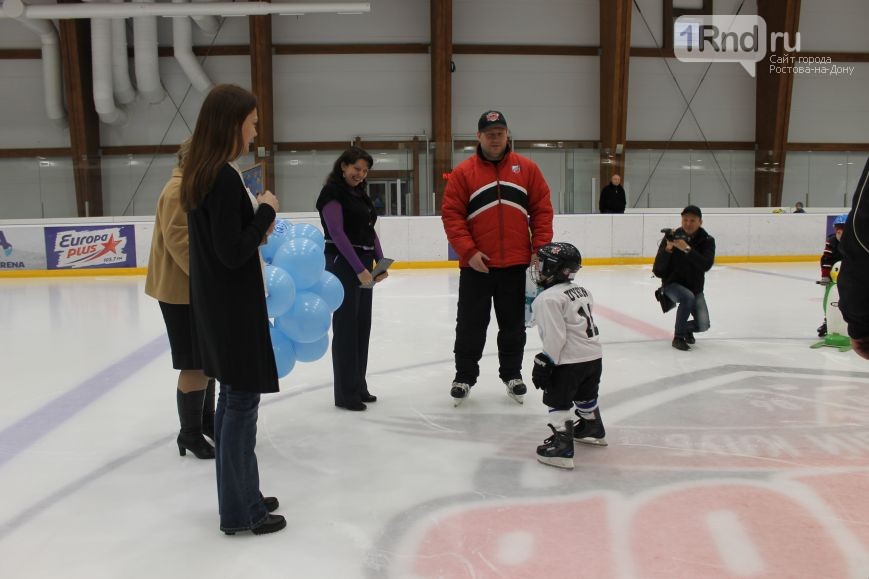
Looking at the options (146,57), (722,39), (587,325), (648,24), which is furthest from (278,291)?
(722,39)

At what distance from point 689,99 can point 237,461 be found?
16580 millimetres

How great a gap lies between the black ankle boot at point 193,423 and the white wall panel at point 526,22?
14.3 meters

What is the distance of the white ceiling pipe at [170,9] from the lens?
13.2m

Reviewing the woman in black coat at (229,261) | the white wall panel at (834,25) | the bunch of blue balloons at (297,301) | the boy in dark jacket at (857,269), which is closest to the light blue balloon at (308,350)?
the bunch of blue balloons at (297,301)

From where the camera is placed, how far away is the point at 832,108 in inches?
662

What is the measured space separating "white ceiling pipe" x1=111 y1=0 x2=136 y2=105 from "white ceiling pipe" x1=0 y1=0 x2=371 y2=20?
1469 mm

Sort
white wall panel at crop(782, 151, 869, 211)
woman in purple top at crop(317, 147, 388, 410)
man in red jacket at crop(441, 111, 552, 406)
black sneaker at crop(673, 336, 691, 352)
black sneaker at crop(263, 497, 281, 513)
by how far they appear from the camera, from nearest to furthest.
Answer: black sneaker at crop(263, 497, 281, 513) → woman in purple top at crop(317, 147, 388, 410) → man in red jacket at crop(441, 111, 552, 406) → black sneaker at crop(673, 336, 691, 352) → white wall panel at crop(782, 151, 869, 211)

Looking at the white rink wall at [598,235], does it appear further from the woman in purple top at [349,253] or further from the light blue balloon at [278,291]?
the light blue balloon at [278,291]

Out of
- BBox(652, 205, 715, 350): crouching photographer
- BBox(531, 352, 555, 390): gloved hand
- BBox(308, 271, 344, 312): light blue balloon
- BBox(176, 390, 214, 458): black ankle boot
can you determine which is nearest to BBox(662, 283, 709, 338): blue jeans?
BBox(652, 205, 715, 350): crouching photographer

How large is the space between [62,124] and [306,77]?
546 centimetres

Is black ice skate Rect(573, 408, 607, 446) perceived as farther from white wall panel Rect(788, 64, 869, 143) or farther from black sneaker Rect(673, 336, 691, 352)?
white wall panel Rect(788, 64, 869, 143)

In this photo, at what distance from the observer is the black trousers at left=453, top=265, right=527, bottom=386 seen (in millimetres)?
3793

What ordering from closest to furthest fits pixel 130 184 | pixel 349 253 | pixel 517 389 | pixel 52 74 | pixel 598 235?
1. pixel 349 253
2. pixel 517 389
3. pixel 598 235
4. pixel 130 184
5. pixel 52 74

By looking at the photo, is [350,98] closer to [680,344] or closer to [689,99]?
[689,99]
